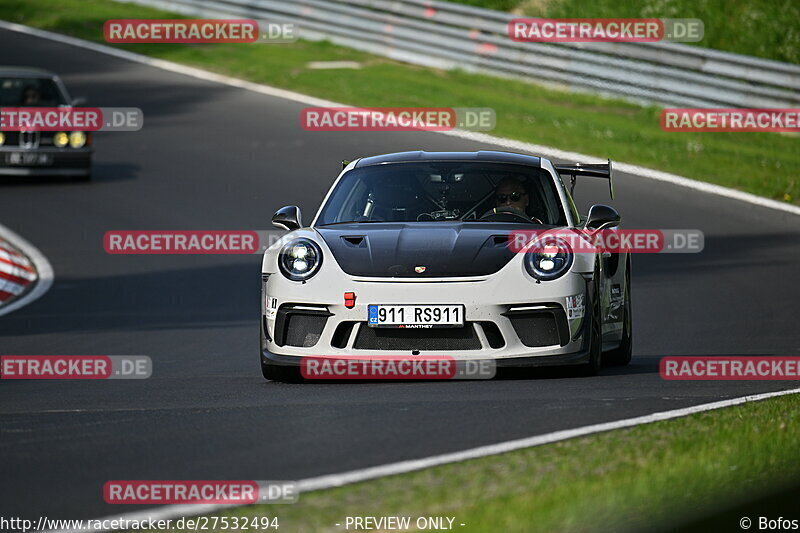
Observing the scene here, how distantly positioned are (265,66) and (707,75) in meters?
8.60

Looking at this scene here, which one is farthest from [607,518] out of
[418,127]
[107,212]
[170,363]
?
[418,127]

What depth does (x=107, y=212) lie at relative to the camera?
19094 millimetres

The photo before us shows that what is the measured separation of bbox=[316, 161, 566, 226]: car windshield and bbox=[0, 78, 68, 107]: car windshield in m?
12.7

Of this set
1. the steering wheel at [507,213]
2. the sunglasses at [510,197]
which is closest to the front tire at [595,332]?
the steering wheel at [507,213]

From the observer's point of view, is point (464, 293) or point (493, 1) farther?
point (493, 1)

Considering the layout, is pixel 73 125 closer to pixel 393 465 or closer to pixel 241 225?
pixel 241 225

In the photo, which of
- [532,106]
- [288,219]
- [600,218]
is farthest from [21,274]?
[532,106]

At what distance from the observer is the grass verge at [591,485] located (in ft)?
16.3

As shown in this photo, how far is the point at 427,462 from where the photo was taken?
5.84 metres

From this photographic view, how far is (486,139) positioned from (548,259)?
49.5ft

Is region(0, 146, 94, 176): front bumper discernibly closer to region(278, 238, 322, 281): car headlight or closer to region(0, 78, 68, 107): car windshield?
region(0, 78, 68, 107): car windshield

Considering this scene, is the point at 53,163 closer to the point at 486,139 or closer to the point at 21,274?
the point at 21,274

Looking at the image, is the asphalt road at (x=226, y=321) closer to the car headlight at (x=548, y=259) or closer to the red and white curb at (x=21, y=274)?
the red and white curb at (x=21, y=274)

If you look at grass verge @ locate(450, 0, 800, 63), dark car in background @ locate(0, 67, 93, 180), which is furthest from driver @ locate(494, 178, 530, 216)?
grass verge @ locate(450, 0, 800, 63)
